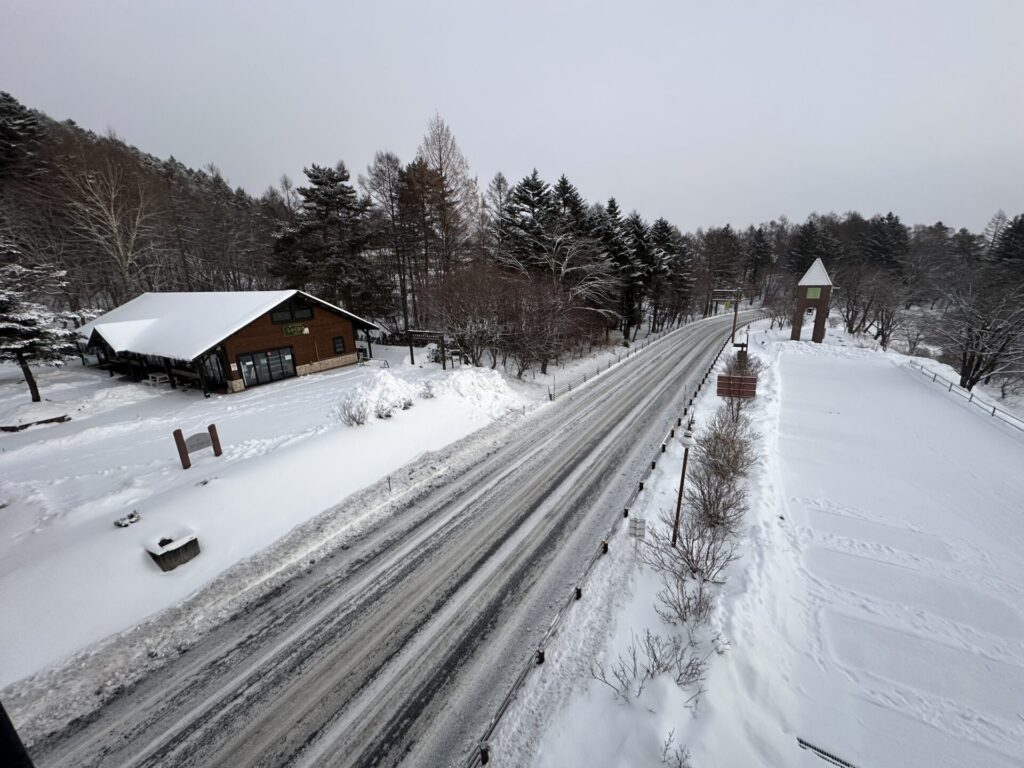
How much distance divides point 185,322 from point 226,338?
6.14m

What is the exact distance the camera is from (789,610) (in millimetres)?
8617

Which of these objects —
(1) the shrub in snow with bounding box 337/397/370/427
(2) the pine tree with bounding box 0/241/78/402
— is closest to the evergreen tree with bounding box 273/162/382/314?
(2) the pine tree with bounding box 0/241/78/402

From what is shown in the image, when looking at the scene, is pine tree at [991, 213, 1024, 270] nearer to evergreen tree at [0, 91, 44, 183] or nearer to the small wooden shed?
the small wooden shed

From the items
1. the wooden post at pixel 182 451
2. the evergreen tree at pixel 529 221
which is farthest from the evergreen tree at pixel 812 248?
the wooden post at pixel 182 451

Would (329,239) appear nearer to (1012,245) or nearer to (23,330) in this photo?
(23,330)

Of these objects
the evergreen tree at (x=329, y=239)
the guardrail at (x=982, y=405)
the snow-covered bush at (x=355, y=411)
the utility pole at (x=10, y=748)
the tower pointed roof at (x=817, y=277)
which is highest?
the evergreen tree at (x=329, y=239)

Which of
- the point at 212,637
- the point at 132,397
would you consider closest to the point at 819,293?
the point at 212,637

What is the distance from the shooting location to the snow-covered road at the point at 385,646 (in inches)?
239

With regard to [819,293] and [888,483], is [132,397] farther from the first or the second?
[819,293]

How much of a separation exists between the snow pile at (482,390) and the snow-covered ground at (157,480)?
0.07 m

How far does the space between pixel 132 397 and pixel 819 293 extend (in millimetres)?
54884

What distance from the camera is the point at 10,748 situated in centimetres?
264

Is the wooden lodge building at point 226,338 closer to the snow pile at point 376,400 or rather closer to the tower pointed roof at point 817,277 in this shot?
the snow pile at point 376,400

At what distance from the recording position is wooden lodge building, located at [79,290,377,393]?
23.9 m
